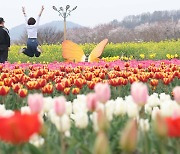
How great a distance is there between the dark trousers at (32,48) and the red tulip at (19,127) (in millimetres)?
14377

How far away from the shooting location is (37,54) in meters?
16.9

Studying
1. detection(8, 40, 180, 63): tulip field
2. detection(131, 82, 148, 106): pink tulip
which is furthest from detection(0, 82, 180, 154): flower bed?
detection(8, 40, 180, 63): tulip field

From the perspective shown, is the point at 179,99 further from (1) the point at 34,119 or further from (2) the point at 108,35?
(2) the point at 108,35

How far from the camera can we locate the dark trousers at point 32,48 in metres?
16.2

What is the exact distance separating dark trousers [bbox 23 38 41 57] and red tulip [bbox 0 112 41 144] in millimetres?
14377

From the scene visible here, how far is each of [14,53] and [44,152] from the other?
17.3 meters

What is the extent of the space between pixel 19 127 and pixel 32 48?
1475cm

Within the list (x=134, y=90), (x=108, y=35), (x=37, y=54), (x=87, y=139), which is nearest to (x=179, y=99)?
(x=134, y=90)

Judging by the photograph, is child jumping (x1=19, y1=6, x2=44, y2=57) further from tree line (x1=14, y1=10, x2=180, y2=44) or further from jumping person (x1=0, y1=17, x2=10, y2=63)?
tree line (x1=14, y1=10, x2=180, y2=44)

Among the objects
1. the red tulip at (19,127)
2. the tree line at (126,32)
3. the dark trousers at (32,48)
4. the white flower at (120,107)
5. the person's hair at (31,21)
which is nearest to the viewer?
the red tulip at (19,127)

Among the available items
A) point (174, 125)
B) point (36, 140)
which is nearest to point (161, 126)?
point (174, 125)

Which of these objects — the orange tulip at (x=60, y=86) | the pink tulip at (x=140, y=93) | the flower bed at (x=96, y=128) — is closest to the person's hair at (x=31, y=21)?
the orange tulip at (x=60, y=86)

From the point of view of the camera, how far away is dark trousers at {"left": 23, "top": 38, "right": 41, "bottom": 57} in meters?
A: 16.2

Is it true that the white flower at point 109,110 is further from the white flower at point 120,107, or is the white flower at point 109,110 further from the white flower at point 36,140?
the white flower at point 36,140
